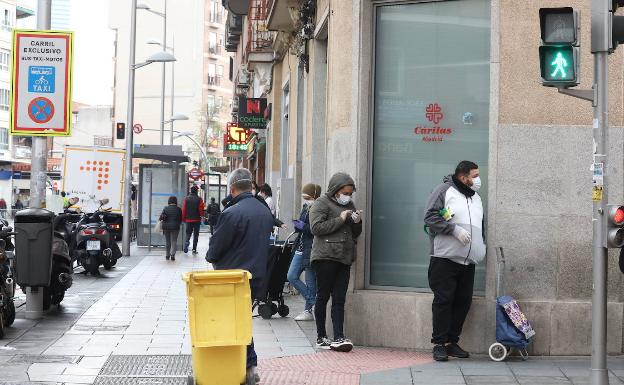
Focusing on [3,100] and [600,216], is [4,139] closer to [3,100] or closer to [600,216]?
[3,100]

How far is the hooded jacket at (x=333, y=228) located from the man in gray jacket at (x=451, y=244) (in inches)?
37.8

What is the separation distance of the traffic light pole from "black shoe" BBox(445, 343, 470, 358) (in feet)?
7.74

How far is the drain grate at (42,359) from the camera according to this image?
1015 centimetres

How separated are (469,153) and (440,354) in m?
2.15

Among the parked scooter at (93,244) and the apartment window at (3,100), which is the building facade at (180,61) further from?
the parked scooter at (93,244)

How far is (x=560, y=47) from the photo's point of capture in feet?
26.9

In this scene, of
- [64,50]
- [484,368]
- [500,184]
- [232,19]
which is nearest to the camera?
[484,368]

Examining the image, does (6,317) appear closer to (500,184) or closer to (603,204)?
(500,184)

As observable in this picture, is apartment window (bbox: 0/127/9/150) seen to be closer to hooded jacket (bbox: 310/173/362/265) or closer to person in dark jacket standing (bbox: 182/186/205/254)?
person in dark jacket standing (bbox: 182/186/205/254)

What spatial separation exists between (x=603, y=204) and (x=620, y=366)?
2410 millimetres

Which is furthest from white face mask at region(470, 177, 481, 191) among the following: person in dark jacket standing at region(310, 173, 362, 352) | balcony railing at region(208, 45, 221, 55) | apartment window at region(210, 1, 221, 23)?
apartment window at region(210, 1, 221, 23)

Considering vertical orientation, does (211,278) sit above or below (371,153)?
below

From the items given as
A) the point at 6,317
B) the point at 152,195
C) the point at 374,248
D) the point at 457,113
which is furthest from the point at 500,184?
the point at 152,195

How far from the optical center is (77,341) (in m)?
11.7
